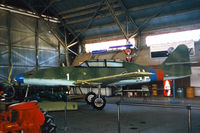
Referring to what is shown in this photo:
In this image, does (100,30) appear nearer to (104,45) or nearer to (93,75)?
(104,45)

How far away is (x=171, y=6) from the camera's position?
17.3m

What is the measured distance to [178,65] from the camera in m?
11.5

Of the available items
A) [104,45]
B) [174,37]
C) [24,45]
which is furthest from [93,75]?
[24,45]

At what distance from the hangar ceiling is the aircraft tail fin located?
6.79 m

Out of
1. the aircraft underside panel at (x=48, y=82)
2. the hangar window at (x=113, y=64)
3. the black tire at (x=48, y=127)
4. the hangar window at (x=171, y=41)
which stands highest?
the hangar window at (x=171, y=41)

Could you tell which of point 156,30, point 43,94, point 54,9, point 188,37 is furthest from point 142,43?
point 43,94

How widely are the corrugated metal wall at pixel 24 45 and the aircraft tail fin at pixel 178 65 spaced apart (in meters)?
16.3

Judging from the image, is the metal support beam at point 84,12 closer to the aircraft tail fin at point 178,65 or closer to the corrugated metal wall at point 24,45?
the corrugated metal wall at point 24,45

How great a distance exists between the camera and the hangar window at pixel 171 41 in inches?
658

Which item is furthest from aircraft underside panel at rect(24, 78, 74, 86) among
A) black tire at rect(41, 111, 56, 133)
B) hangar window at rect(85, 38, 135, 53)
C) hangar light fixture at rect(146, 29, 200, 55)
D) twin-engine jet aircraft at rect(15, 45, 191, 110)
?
hangar window at rect(85, 38, 135, 53)

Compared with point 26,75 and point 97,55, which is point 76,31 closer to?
point 97,55

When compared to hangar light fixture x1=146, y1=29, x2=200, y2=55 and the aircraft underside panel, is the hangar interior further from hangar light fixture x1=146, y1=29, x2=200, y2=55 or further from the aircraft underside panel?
the aircraft underside panel

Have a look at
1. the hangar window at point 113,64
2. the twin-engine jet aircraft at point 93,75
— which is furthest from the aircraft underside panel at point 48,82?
the hangar window at point 113,64

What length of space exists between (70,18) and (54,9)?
227 cm
